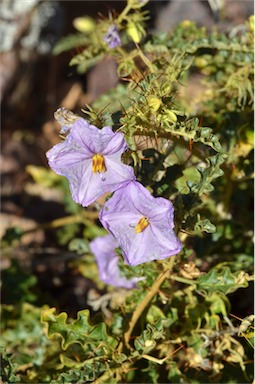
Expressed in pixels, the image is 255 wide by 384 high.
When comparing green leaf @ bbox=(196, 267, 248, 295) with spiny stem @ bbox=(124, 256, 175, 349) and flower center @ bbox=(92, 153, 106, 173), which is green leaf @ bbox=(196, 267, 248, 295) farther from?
flower center @ bbox=(92, 153, 106, 173)

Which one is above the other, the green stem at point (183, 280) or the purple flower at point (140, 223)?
the purple flower at point (140, 223)

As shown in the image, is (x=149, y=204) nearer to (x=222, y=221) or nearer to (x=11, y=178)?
(x=222, y=221)

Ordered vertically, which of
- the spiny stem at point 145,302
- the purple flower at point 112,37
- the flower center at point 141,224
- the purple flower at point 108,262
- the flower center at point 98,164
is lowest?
the purple flower at point 108,262

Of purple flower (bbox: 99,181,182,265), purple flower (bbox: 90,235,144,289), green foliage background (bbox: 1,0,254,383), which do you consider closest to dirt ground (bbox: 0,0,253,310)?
purple flower (bbox: 90,235,144,289)

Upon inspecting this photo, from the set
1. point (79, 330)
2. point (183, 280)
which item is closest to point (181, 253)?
point (183, 280)

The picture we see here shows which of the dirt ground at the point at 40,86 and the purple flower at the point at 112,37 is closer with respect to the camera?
the purple flower at the point at 112,37

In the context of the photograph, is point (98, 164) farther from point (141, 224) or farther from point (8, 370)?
point (8, 370)

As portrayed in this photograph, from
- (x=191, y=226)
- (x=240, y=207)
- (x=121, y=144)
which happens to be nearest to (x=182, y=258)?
(x=191, y=226)

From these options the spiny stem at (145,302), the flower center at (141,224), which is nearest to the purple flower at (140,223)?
the flower center at (141,224)

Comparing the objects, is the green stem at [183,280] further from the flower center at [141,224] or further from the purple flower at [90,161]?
the purple flower at [90,161]
